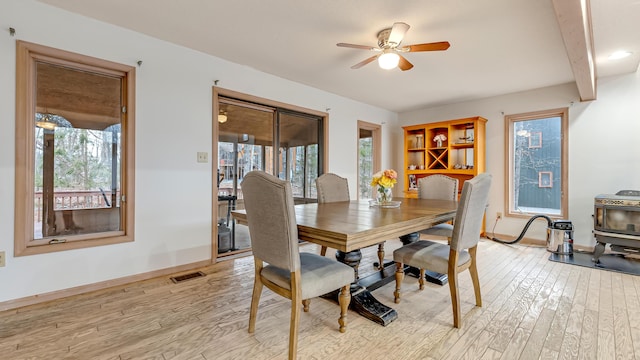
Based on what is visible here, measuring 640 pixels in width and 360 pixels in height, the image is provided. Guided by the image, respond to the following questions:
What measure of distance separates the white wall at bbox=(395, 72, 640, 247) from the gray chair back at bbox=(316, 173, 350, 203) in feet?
9.94

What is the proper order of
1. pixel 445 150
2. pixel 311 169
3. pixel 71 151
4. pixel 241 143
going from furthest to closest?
1. pixel 445 150
2. pixel 311 169
3. pixel 241 143
4. pixel 71 151

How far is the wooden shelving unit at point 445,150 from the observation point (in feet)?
15.4

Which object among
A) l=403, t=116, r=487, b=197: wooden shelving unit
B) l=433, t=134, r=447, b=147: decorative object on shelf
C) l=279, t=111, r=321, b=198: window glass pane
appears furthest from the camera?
l=433, t=134, r=447, b=147: decorative object on shelf

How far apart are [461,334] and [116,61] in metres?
3.61

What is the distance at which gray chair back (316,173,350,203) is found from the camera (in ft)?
10.3

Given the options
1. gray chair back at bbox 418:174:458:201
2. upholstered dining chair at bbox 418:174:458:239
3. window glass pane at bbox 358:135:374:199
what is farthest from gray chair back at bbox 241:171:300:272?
window glass pane at bbox 358:135:374:199

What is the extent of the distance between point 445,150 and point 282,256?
4.37 m

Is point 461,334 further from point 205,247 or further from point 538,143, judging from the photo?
point 538,143

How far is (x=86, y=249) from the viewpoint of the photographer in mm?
2488

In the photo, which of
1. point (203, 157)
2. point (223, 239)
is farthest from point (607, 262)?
point (203, 157)

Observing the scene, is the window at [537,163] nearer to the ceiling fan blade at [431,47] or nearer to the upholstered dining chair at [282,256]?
the ceiling fan blade at [431,47]

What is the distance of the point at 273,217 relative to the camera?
5.16 feet

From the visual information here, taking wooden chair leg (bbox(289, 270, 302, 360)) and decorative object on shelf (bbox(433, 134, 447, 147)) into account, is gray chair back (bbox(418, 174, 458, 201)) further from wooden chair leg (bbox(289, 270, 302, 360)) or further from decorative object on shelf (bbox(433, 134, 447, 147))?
wooden chair leg (bbox(289, 270, 302, 360))

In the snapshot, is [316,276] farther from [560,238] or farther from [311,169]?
[560,238]
